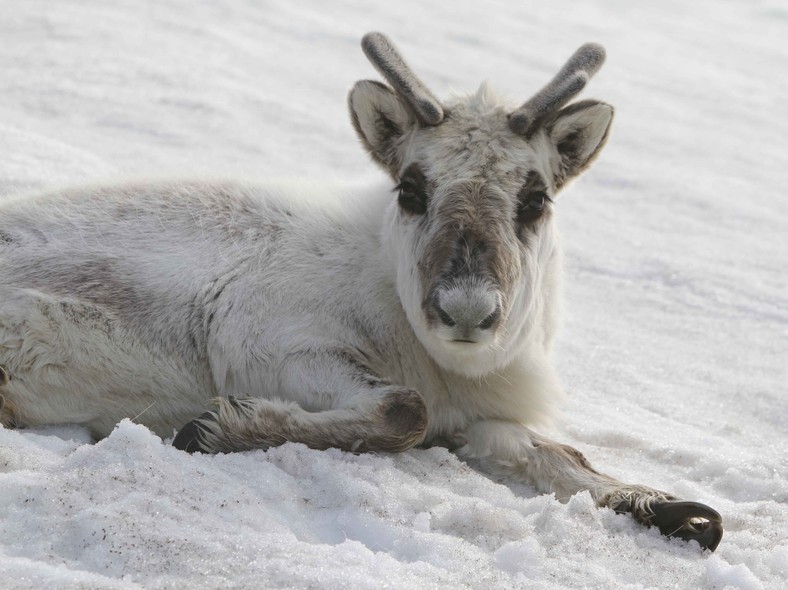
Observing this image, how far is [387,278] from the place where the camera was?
4.96 m

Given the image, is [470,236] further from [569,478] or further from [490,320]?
[569,478]

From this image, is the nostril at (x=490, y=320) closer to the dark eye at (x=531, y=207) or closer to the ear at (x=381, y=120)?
the dark eye at (x=531, y=207)

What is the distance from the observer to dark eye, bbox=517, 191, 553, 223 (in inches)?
179

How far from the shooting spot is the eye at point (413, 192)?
4566 millimetres

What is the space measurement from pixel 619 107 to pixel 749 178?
2196mm

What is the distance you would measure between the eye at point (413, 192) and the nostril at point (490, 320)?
2.16ft

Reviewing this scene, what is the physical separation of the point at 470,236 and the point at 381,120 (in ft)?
2.97

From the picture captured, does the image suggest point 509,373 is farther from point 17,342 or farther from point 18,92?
point 18,92

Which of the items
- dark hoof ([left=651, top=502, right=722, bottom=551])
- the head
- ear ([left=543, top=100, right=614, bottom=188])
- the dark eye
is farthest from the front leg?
ear ([left=543, top=100, right=614, bottom=188])

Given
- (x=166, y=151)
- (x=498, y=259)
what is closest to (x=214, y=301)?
(x=498, y=259)

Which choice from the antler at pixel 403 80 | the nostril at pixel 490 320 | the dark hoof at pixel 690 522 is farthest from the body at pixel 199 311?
the dark hoof at pixel 690 522

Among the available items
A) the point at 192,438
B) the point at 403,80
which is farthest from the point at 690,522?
the point at 403,80

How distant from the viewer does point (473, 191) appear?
440 cm

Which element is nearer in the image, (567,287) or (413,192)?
(413,192)
